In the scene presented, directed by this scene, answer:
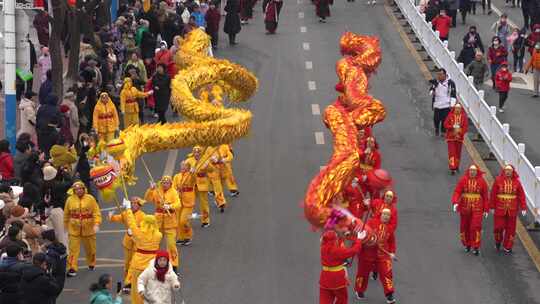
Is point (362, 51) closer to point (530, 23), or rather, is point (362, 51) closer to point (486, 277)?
point (486, 277)

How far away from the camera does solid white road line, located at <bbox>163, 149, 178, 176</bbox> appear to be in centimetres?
2759

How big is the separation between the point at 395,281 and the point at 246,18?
82.8 ft

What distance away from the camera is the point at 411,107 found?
3388 cm

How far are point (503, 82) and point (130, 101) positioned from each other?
347 inches

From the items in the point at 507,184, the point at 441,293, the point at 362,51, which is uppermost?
the point at 362,51

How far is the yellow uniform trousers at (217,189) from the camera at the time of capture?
24844mm

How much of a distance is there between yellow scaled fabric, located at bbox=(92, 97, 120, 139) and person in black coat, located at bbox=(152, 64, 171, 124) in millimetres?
3146

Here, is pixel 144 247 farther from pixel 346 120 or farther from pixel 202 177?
pixel 202 177

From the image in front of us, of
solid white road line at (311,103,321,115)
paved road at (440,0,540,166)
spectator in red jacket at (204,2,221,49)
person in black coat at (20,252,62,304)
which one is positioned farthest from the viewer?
spectator in red jacket at (204,2,221,49)

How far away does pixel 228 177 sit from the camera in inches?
1009

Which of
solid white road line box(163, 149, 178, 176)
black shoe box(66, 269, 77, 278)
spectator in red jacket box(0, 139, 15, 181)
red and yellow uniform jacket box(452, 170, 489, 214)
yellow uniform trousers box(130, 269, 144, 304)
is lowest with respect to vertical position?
black shoe box(66, 269, 77, 278)

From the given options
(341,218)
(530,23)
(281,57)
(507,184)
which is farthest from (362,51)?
(530,23)

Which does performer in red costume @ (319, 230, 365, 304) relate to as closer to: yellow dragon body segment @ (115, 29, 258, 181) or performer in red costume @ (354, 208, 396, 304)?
performer in red costume @ (354, 208, 396, 304)

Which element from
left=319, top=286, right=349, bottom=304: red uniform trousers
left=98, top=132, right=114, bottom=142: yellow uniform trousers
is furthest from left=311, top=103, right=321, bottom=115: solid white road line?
left=319, top=286, right=349, bottom=304: red uniform trousers
